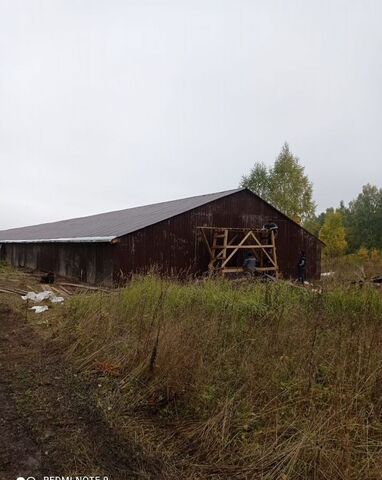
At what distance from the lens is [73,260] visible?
1747 centimetres

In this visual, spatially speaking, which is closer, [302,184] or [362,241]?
[302,184]

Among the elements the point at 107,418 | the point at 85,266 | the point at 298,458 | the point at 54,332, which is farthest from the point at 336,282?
the point at 85,266

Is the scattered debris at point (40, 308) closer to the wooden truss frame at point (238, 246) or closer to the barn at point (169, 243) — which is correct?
the barn at point (169, 243)

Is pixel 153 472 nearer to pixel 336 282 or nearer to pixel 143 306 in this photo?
pixel 143 306

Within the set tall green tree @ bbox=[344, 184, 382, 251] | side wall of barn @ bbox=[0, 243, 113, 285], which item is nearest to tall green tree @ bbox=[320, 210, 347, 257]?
tall green tree @ bbox=[344, 184, 382, 251]

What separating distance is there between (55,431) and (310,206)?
41699mm

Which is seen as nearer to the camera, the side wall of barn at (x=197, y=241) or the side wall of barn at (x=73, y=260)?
the side wall of barn at (x=197, y=241)

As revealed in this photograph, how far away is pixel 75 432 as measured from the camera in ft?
11.1

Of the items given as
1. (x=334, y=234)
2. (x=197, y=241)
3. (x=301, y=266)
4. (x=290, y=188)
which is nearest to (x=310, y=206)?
(x=290, y=188)

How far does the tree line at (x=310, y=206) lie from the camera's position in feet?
137

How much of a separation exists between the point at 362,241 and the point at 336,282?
163ft

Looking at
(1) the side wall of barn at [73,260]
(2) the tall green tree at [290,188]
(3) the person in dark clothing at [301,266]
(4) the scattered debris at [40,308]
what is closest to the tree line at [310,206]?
(2) the tall green tree at [290,188]

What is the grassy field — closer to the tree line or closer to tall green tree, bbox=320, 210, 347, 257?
the tree line

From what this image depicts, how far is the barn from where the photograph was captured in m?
14.6
